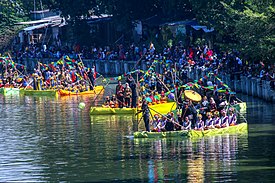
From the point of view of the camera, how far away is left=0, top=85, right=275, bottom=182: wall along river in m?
38.3

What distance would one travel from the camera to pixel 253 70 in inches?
2549

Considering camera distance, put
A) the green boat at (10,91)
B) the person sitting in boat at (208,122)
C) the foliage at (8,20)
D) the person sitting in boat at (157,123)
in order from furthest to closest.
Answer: the foliage at (8,20), the green boat at (10,91), the person sitting in boat at (208,122), the person sitting in boat at (157,123)

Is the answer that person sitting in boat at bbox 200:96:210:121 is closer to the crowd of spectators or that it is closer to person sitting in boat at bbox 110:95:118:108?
the crowd of spectators

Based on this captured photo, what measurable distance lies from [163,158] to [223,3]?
29.1 metres

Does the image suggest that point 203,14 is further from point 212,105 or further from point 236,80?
point 212,105

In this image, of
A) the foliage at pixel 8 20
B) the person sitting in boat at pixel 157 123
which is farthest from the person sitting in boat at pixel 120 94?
the foliage at pixel 8 20

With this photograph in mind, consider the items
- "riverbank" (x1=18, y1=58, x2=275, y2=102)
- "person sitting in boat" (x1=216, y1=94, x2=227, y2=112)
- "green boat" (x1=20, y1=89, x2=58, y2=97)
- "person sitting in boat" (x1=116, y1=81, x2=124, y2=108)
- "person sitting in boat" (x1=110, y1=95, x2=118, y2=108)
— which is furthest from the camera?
"green boat" (x1=20, y1=89, x2=58, y2=97)

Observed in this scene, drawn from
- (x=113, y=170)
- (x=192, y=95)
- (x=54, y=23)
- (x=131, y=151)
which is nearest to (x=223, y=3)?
(x=192, y=95)

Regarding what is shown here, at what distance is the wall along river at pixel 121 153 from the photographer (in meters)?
38.3

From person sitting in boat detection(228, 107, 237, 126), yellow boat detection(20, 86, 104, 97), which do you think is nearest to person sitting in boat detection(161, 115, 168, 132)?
person sitting in boat detection(228, 107, 237, 126)

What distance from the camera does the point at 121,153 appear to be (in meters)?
43.9

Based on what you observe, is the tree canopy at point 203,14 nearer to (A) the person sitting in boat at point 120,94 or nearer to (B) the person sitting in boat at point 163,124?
(A) the person sitting in boat at point 120,94

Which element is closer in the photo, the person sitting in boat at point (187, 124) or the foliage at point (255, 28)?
the person sitting in boat at point (187, 124)

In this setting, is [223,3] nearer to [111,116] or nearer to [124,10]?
[111,116]
